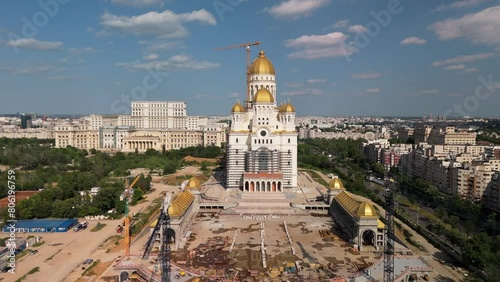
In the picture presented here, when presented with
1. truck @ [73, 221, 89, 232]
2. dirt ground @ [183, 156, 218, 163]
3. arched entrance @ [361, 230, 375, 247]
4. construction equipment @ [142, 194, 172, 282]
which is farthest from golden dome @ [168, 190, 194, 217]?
dirt ground @ [183, 156, 218, 163]

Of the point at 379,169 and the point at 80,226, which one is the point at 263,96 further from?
the point at 379,169

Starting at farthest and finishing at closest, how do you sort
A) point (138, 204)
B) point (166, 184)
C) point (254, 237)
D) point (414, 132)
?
point (414, 132) < point (166, 184) < point (138, 204) < point (254, 237)

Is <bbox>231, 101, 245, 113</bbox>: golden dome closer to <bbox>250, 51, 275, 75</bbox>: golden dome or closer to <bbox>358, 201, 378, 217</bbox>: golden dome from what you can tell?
<bbox>250, 51, 275, 75</bbox>: golden dome

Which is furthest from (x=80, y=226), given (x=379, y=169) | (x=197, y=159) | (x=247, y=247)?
(x=379, y=169)

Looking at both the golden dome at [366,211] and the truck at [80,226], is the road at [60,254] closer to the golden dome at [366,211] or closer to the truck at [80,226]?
the truck at [80,226]

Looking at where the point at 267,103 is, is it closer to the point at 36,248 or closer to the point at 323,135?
the point at 36,248

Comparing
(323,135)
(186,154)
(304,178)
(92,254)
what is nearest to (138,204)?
(92,254)

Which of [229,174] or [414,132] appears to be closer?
[229,174]
